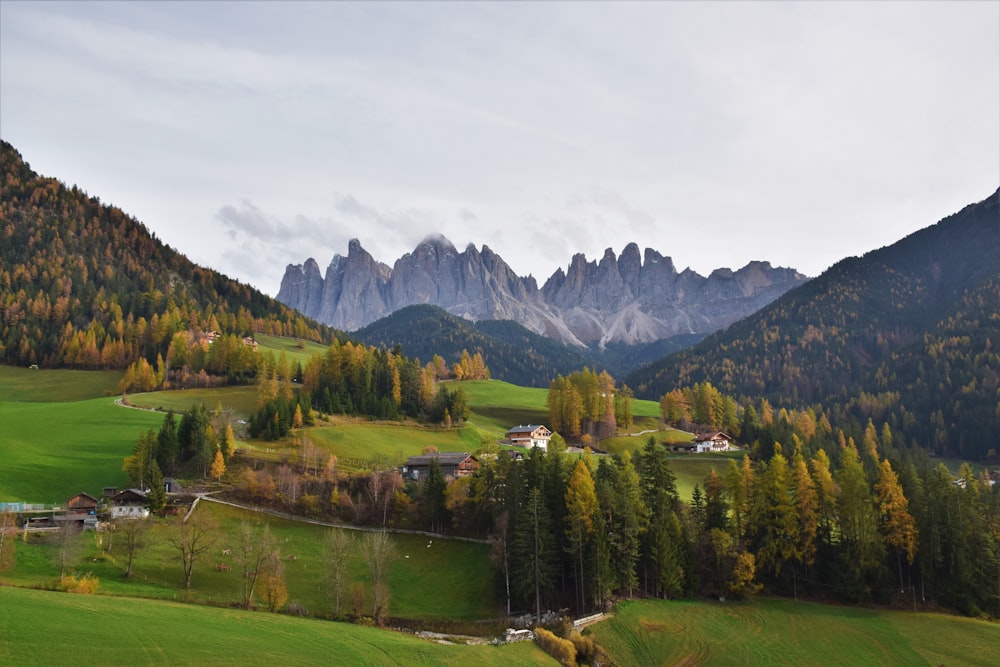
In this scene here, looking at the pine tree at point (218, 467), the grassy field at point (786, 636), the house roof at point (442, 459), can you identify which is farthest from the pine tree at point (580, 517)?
the pine tree at point (218, 467)

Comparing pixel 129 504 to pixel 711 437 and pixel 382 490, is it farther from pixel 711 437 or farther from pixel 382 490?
pixel 711 437

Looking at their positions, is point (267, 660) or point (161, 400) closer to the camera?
point (267, 660)

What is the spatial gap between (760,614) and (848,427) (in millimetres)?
106153

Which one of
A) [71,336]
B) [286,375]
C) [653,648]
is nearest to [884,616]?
[653,648]

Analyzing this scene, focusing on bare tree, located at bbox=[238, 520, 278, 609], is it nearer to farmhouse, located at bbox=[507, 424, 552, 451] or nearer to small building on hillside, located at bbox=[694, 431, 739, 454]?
farmhouse, located at bbox=[507, 424, 552, 451]

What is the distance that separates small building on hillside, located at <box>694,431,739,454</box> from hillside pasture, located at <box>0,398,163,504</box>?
9071cm

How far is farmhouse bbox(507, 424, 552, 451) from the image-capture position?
123 metres

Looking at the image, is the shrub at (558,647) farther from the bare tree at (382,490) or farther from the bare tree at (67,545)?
the bare tree at (67,545)

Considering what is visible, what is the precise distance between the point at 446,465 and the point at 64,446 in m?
49.3

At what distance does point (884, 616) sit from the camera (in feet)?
187

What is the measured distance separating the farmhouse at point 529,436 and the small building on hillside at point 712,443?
2788cm

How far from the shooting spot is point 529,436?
124 meters

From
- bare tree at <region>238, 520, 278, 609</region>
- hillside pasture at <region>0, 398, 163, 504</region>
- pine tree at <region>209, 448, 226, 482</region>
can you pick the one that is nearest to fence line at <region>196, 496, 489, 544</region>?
pine tree at <region>209, 448, 226, 482</region>

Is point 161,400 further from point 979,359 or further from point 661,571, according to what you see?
point 979,359
